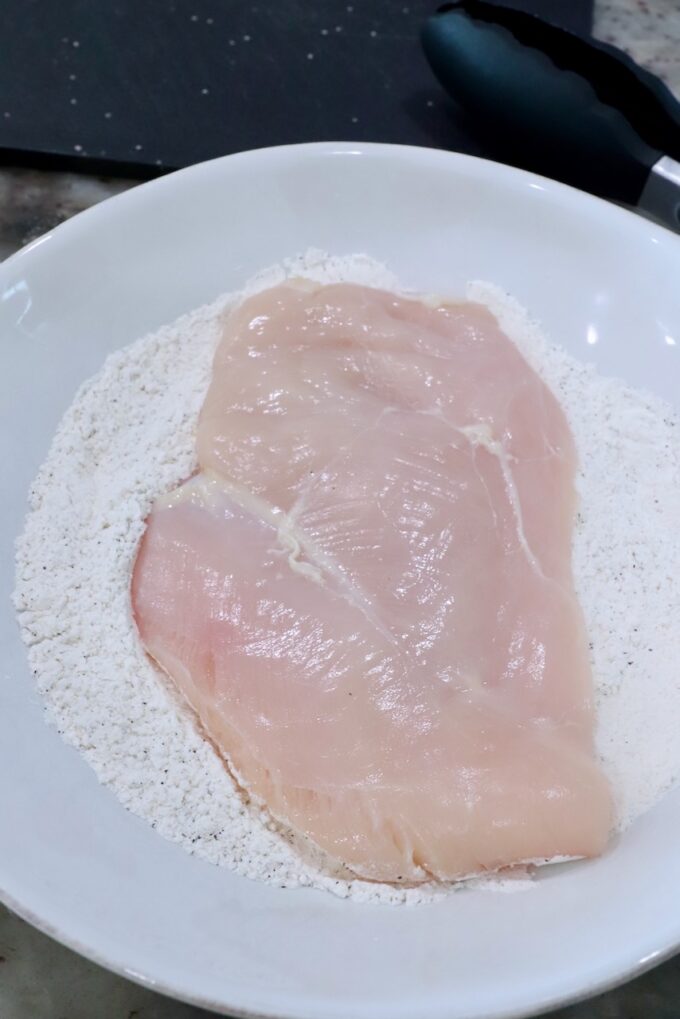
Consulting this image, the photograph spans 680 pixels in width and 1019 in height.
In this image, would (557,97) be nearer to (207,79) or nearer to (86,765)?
(207,79)

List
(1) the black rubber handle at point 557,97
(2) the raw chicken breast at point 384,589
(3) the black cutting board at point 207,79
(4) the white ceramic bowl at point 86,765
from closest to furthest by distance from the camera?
1. (4) the white ceramic bowl at point 86,765
2. (2) the raw chicken breast at point 384,589
3. (1) the black rubber handle at point 557,97
4. (3) the black cutting board at point 207,79

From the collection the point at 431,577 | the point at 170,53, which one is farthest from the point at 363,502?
the point at 170,53

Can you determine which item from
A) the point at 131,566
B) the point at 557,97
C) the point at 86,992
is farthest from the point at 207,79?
the point at 86,992

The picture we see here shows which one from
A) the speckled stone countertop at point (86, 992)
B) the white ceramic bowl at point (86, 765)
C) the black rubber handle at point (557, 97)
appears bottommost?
the speckled stone countertop at point (86, 992)

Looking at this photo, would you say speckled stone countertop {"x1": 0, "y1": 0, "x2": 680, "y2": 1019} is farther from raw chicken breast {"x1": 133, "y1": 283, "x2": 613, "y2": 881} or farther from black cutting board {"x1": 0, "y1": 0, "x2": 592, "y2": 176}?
black cutting board {"x1": 0, "y1": 0, "x2": 592, "y2": 176}

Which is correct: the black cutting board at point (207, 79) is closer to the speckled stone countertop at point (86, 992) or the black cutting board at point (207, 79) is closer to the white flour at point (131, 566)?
the white flour at point (131, 566)

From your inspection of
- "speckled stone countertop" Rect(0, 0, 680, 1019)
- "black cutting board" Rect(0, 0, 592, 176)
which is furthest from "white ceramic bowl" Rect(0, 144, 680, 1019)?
"black cutting board" Rect(0, 0, 592, 176)

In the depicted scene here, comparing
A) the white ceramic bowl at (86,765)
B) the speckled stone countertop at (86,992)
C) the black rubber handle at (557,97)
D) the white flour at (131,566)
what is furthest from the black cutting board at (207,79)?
the speckled stone countertop at (86,992)
